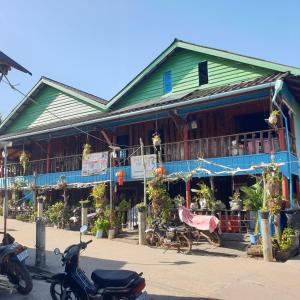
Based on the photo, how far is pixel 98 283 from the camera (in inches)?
210

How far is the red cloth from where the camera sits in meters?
11.1

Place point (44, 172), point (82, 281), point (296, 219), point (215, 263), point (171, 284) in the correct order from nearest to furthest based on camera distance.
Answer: point (82, 281)
point (171, 284)
point (215, 263)
point (296, 219)
point (44, 172)

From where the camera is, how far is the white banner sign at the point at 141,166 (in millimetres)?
13953

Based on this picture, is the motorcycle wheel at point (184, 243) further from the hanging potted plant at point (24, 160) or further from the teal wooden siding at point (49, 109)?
the hanging potted plant at point (24, 160)

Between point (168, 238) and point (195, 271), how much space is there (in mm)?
2945

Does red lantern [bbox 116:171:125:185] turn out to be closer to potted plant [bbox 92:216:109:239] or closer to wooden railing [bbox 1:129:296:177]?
wooden railing [bbox 1:129:296:177]

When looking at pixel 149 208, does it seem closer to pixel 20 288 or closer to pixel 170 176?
pixel 170 176

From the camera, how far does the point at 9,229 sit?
1550 centimetres

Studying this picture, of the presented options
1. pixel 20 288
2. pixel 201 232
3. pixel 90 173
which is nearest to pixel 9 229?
pixel 90 173

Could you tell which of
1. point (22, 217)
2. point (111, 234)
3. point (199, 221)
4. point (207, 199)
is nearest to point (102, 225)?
point (111, 234)

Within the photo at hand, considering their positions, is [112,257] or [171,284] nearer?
[171,284]

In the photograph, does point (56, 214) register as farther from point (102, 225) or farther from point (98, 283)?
point (98, 283)

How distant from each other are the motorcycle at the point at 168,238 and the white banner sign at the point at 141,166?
101 inches

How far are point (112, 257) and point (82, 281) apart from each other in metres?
4.90
